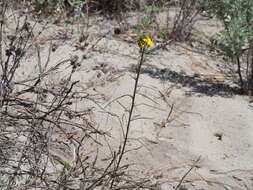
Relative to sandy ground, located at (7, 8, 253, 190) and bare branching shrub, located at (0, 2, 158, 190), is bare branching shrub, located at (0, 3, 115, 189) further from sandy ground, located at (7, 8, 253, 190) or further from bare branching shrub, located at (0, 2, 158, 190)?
sandy ground, located at (7, 8, 253, 190)

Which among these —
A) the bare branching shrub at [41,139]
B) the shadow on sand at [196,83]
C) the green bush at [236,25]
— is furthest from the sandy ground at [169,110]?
the green bush at [236,25]

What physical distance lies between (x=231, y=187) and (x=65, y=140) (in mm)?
1084

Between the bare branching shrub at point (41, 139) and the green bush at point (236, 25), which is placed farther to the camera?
the green bush at point (236, 25)

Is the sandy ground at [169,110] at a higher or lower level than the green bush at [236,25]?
lower

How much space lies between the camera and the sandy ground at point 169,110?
2871 millimetres

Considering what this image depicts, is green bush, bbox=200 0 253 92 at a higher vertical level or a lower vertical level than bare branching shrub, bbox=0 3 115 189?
higher

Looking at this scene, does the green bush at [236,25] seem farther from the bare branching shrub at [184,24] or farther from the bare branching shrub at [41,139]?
the bare branching shrub at [41,139]

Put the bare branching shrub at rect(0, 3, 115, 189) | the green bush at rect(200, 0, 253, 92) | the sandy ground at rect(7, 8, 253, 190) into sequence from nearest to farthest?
the bare branching shrub at rect(0, 3, 115, 189), the sandy ground at rect(7, 8, 253, 190), the green bush at rect(200, 0, 253, 92)

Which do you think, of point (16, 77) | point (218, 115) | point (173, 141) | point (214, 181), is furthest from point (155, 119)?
point (16, 77)

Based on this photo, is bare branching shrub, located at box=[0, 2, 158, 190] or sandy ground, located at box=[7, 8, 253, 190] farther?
sandy ground, located at box=[7, 8, 253, 190]

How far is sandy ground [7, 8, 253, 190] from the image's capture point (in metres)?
2.87

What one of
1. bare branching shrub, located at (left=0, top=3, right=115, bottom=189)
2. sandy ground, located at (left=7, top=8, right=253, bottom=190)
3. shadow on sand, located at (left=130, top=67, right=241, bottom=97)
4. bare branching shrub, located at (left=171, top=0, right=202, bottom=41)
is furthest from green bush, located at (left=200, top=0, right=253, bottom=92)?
bare branching shrub, located at (left=0, top=3, right=115, bottom=189)

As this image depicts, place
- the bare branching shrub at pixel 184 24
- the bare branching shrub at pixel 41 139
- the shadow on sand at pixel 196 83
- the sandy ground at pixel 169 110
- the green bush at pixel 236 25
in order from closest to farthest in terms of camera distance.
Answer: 1. the bare branching shrub at pixel 41 139
2. the sandy ground at pixel 169 110
3. the green bush at pixel 236 25
4. the shadow on sand at pixel 196 83
5. the bare branching shrub at pixel 184 24

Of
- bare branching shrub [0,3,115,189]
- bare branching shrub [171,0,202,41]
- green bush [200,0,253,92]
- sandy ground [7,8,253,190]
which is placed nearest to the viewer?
bare branching shrub [0,3,115,189]
